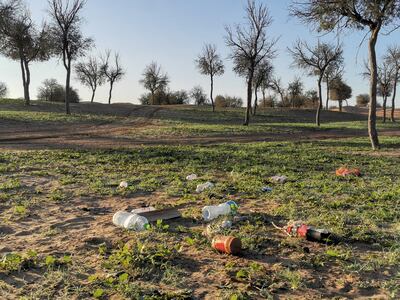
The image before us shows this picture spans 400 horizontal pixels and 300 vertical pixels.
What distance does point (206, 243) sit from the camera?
14.1ft

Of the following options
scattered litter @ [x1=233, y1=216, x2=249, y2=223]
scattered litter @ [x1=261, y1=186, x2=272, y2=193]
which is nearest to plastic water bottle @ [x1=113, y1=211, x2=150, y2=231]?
scattered litter @ [x1=233, y1=216, x2=249, y2=223]

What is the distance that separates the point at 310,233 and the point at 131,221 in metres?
2.11

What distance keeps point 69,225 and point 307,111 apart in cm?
5782

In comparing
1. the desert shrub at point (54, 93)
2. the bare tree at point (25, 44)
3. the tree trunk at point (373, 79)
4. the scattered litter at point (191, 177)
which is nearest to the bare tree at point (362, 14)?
the tree trunk at point (373, 79)

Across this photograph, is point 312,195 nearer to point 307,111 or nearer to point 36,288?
point 36,288

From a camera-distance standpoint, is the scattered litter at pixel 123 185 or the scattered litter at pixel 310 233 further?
the scattered litter at pixel 123 185

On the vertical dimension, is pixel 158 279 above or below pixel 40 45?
below

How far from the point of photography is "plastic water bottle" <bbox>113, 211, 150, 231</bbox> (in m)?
4.77

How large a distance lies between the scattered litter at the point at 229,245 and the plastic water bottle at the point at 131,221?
0.99 metres

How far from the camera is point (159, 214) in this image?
5277 mm

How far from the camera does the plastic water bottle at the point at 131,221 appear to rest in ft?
15.6

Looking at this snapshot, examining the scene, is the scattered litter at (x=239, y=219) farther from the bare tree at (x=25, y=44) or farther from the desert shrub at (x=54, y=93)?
the desert shrub at (x=54, y=93)

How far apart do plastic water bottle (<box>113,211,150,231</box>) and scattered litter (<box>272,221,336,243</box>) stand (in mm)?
1672

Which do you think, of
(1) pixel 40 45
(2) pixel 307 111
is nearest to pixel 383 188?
(1) pixel 40 45
